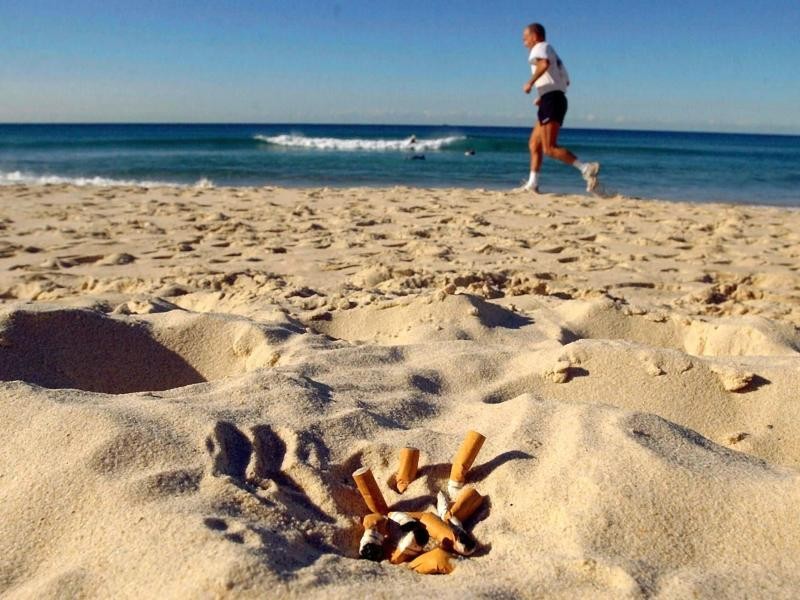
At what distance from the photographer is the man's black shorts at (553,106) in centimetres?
650

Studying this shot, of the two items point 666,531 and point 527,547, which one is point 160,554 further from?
point 666,531

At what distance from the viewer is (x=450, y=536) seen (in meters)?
1.32

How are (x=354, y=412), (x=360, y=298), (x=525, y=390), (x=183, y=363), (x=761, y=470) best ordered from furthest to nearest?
(x=360, y=298), (x=183, y=363), (x=525, y=390), (x=354, y=412), (x=761, y=470)

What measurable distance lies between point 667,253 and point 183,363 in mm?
3161

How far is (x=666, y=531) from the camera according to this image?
1.31 metres

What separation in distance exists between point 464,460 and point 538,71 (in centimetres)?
551

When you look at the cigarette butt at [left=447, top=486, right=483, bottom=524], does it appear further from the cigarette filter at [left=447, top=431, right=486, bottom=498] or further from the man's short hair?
the man's short hair

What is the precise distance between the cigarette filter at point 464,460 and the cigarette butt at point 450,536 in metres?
0.14

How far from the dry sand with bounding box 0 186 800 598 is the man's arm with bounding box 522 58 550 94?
2895 millimetres

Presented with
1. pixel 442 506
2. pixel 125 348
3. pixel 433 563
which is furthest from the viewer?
pixel 125 348

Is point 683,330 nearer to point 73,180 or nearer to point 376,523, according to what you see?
point 376,523

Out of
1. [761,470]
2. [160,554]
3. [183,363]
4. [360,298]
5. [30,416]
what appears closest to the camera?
[160,554]

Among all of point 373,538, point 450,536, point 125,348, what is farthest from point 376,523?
point 125,348

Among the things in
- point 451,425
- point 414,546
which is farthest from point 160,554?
point 451,425
